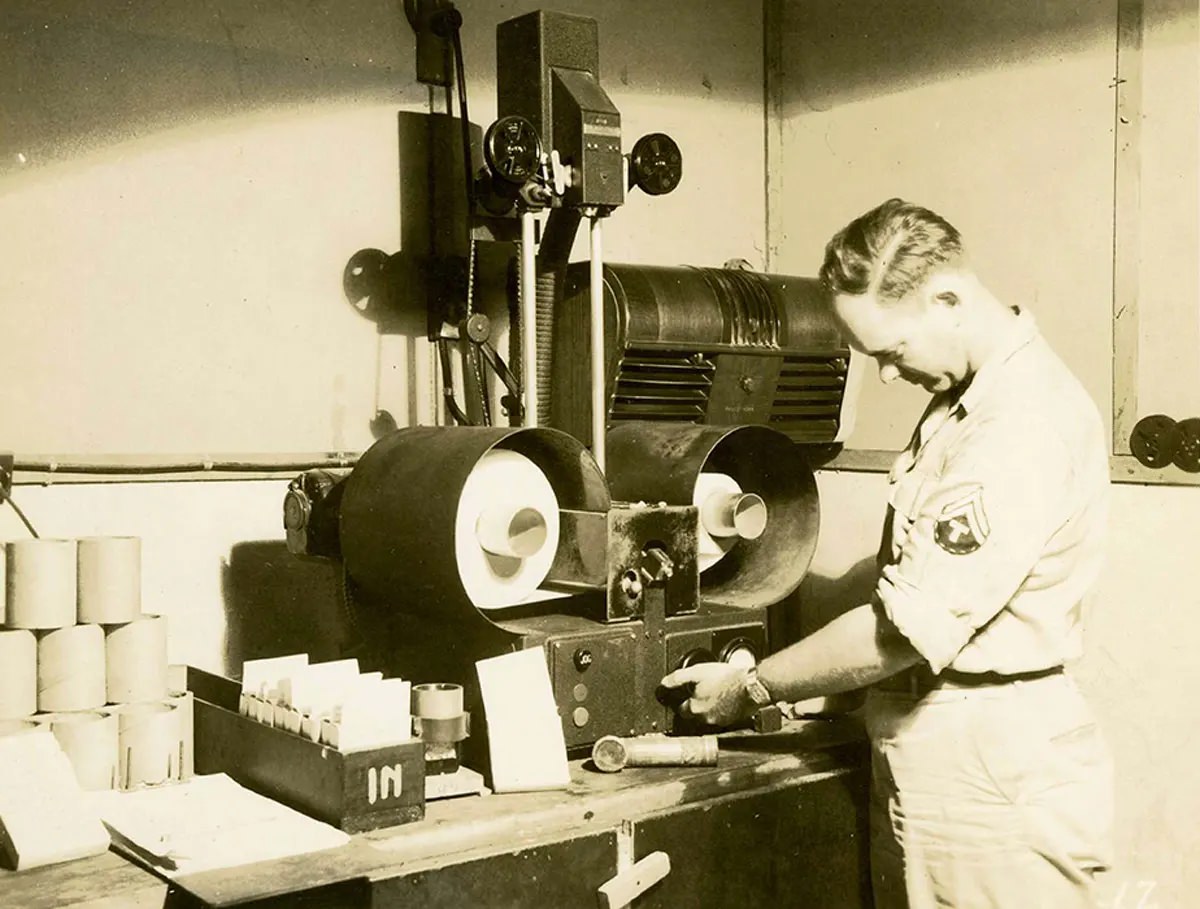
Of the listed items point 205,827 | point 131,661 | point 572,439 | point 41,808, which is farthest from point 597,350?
point 41,808

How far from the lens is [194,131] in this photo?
2762 mm

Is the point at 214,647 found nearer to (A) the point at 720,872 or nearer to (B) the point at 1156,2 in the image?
(A) the point at 720,872

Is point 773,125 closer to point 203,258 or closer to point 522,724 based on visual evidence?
point 203,258

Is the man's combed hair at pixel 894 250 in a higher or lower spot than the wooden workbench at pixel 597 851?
higher

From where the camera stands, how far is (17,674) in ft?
7.02

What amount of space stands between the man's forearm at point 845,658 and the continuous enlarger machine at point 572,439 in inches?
10.8

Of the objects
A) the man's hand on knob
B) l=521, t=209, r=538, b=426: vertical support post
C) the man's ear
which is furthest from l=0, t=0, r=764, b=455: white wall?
the man's ear

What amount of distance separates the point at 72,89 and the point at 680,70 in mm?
1674

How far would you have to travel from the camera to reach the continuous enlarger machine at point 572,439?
88.4 inches

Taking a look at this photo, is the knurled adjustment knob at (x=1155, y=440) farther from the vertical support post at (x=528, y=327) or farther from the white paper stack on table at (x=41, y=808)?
the white paper stack on table at (x=41, y=808)

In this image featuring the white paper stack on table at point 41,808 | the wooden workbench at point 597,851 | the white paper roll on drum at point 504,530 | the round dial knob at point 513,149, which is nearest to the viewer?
the wooden workbench at point 597,851

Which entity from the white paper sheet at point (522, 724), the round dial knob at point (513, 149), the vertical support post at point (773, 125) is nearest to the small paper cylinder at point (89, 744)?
the white paper sheet at point (522, 724)

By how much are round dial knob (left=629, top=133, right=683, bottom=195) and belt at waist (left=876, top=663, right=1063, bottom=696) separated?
46.2 inches

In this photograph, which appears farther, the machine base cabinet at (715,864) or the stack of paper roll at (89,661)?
the stack of paper roll at (89,661)
